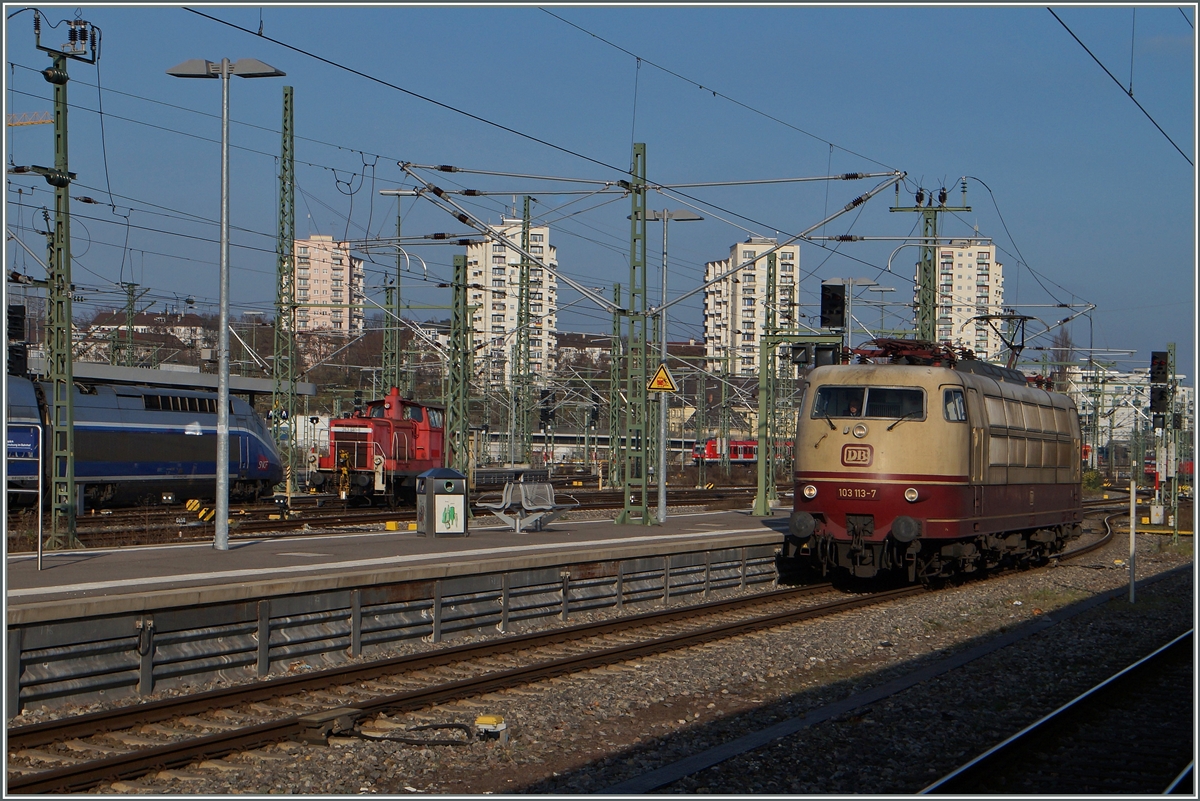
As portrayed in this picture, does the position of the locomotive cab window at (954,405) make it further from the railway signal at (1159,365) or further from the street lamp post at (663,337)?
the railway signal at (1159,365)

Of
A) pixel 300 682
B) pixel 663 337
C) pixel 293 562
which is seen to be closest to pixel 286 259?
pixel 663 337

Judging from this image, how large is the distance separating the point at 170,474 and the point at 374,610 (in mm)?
23296

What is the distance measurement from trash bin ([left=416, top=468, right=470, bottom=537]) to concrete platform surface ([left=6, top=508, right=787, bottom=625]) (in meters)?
0.25

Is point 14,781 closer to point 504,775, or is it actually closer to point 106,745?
point 106,745

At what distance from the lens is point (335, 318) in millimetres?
149250

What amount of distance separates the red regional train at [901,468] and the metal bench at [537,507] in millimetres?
5450

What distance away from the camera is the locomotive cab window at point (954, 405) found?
18797 mm

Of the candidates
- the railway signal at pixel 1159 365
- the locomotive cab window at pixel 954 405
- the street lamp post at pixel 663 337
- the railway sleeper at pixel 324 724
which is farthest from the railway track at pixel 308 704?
the railway signal at pixel 1159 365

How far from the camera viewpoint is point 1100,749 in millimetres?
9570

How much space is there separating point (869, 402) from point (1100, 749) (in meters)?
10.0

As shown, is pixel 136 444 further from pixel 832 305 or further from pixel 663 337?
pixel 832 305

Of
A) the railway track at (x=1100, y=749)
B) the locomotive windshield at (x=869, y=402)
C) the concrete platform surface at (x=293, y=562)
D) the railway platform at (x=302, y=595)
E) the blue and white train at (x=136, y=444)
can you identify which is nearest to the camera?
the railway track at (x=1100, y=749)

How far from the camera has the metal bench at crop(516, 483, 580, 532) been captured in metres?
23.1

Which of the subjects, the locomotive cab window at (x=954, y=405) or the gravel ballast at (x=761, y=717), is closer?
the gravel ballast at (x=761, y=717)
